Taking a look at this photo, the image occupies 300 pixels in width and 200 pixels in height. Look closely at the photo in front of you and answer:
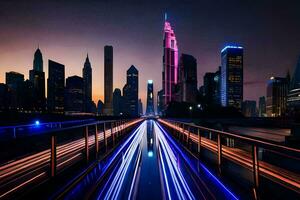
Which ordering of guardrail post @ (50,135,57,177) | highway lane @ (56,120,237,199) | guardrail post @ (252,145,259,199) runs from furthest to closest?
guardrail post @ (50,135,57,177) < highway lane @ (56,120,237,199) < guardrail post @ (252,145,259,199)

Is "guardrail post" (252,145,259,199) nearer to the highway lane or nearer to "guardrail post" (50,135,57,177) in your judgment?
the highway lane

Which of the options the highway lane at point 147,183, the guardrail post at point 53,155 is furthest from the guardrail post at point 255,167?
the guardrail post at point 53,155

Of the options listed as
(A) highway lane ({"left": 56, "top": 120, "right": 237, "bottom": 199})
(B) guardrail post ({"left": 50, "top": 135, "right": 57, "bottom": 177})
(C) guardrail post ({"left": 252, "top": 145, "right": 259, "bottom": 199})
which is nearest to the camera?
(C) guardrail post ({"left": 252, "top": 145, "right": 259, "bottom": 199})

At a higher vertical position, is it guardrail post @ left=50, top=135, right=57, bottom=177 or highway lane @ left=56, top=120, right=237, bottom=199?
guardrail post @ left=50, top=135, right=57, bottom=177

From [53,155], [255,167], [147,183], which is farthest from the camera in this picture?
[147,183]

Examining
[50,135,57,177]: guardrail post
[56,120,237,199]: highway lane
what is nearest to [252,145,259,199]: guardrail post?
[56,120,237,199]: highway lane

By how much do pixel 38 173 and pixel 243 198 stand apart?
4.67 metres

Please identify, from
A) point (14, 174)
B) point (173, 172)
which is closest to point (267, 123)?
point (173, 172)

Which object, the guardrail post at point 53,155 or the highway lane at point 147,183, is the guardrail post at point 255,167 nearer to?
the highway lane at point 147,183

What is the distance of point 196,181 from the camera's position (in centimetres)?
891

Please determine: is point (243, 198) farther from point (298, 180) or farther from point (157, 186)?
point (157, 186)

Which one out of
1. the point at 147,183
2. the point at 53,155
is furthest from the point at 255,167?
the point at 53,155

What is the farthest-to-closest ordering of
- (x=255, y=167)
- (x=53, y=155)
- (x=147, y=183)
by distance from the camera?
(x=147, y=183), (x=53, y=155), (x=255, y=167)

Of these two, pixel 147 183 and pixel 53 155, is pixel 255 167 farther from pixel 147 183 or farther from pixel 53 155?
pixel 53 155
